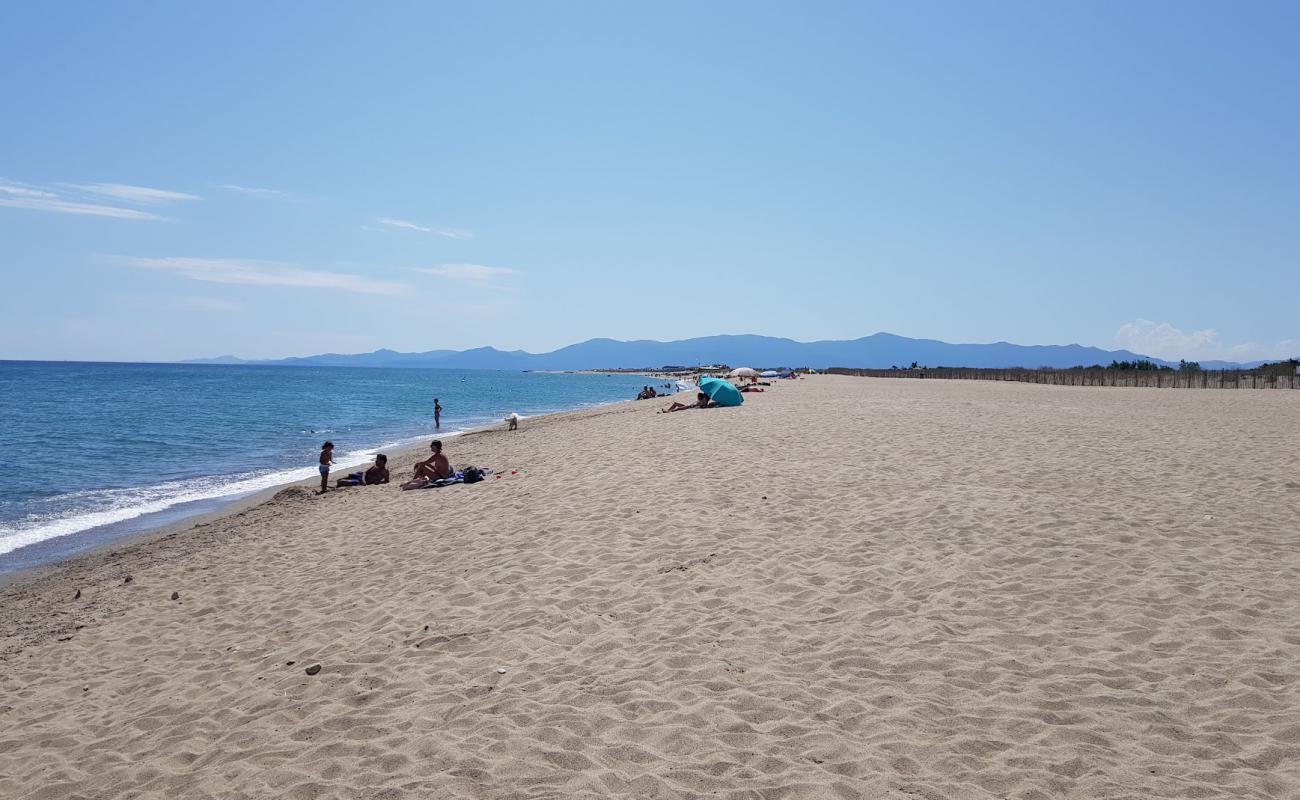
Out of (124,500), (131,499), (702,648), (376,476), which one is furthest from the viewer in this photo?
(131,499)

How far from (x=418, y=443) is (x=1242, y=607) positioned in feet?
75.9

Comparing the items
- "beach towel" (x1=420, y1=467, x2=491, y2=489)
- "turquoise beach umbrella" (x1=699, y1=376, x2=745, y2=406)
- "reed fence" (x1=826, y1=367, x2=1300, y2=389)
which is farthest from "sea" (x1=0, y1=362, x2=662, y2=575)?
"reed fence" (x1=826, y1=367, x2=1300, y2=389)

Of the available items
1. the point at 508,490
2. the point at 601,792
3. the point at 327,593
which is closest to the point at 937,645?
the point at 601,792

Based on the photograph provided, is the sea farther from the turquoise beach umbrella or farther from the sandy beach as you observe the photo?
the turquoise beach umbrella

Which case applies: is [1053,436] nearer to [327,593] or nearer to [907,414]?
[907,414]

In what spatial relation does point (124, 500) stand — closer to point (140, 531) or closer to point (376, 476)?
point (140, 531)

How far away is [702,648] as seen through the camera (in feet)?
16.3

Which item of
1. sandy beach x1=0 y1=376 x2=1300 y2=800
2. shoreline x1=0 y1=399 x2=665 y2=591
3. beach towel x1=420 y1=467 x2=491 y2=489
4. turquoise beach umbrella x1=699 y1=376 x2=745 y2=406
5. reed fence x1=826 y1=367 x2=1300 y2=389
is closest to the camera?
sandy beach x1=0 y1=376 x2=1300 y2=800

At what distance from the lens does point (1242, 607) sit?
5305mm

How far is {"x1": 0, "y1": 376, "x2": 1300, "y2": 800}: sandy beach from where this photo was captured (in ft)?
11.9

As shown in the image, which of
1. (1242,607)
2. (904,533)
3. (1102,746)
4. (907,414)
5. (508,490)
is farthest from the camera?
(907,414)

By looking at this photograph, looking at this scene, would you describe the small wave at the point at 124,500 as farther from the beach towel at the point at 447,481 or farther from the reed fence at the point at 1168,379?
the reed fence at the point at 1168,379

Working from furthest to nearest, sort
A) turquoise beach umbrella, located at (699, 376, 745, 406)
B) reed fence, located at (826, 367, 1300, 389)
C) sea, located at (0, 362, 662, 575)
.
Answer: reed fence, located at (826, 367, 1300, 389)
turquoise beach umbrella, located at (699, 376, 745, 406)
sea, located at (0, 362, 662, 575)

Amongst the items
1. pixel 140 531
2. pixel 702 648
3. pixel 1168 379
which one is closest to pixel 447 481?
pixel 140 531
